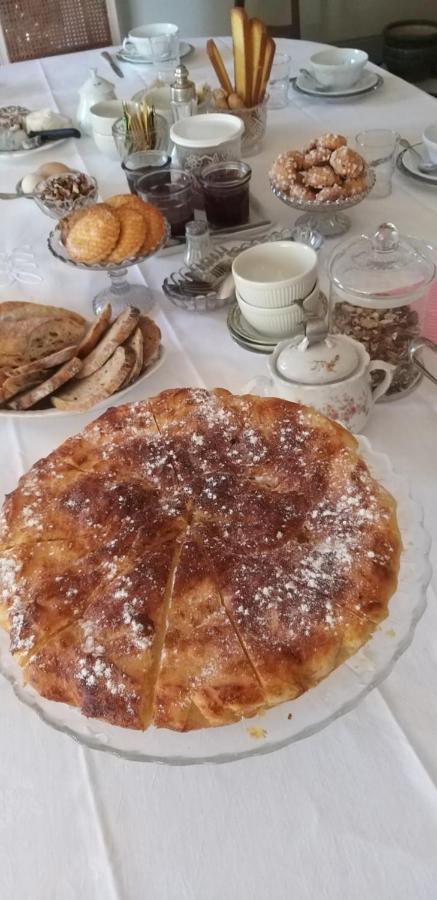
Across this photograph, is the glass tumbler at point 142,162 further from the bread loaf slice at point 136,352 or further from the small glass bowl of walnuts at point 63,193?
the bread loaf slice at point 136,352

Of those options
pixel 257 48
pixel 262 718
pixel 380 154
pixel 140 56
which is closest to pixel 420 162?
pixel 380 154

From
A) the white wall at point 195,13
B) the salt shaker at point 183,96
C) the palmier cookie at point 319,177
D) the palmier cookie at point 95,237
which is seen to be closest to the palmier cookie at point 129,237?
the palmier cookie at point 95,237

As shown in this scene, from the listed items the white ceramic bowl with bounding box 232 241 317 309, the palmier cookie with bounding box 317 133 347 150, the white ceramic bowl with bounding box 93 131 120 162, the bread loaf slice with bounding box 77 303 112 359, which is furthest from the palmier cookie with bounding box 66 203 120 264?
the white ceramic bowl with bounding box 93 131 120 162

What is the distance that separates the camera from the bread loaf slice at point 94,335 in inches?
42.9

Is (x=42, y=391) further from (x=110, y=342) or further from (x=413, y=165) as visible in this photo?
(x=413, y=165)

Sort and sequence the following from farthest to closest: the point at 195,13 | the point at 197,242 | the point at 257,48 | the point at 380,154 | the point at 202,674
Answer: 1. the point at 195,13
2. the point at 257,48
3. the point at 380,154
4. the point at 197,242
5. the point at 202,674

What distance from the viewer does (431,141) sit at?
152 cm

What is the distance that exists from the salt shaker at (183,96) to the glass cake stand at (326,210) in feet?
1.32

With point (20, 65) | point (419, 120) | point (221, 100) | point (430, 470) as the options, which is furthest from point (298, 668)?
point (20, 65)

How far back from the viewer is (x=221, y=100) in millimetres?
1673

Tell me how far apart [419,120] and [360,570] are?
154 centimetres

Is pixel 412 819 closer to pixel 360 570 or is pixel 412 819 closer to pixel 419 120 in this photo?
pixel 360 570

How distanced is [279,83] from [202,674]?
182 cm

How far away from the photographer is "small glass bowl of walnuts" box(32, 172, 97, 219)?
55.4 inches
